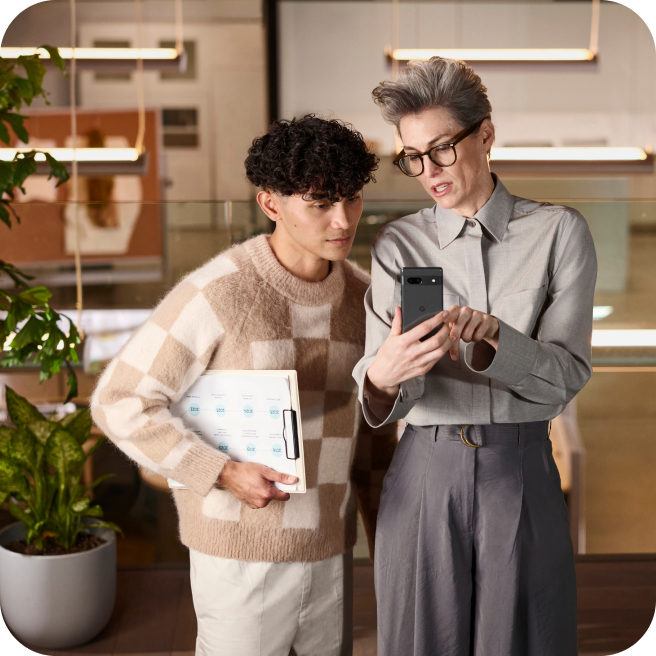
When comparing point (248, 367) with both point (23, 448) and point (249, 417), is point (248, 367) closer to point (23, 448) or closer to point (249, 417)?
point (249, 417)

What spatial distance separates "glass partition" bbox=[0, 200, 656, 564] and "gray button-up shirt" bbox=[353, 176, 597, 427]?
3.81 feet

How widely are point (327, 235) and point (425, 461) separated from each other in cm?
41

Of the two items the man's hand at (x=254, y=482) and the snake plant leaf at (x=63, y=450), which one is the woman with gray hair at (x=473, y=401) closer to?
the man's hand at (x=254, y=482)

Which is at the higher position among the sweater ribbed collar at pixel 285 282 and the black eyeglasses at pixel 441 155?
the black eyeglasses at pixel 441 155

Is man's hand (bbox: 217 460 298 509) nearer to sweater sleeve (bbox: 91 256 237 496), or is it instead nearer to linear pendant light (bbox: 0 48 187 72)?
sweater sleeve (bbox: 91 256 237 496)

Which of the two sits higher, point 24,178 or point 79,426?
point 24,178

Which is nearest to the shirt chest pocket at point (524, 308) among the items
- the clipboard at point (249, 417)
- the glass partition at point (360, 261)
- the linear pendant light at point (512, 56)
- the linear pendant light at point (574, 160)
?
the clipboard at point (249, 417)

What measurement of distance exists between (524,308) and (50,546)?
175cm

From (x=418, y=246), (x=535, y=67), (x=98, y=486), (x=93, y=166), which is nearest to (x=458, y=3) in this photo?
(x=535, y=67)

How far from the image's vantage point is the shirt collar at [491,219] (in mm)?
1166

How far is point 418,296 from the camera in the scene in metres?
1.02

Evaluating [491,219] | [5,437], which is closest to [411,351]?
[491,219]

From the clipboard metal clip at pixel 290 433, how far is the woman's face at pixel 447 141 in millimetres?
438

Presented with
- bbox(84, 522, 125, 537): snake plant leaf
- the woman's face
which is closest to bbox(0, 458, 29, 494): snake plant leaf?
bbox(84, 522, 125, 537): snake plant leaf
